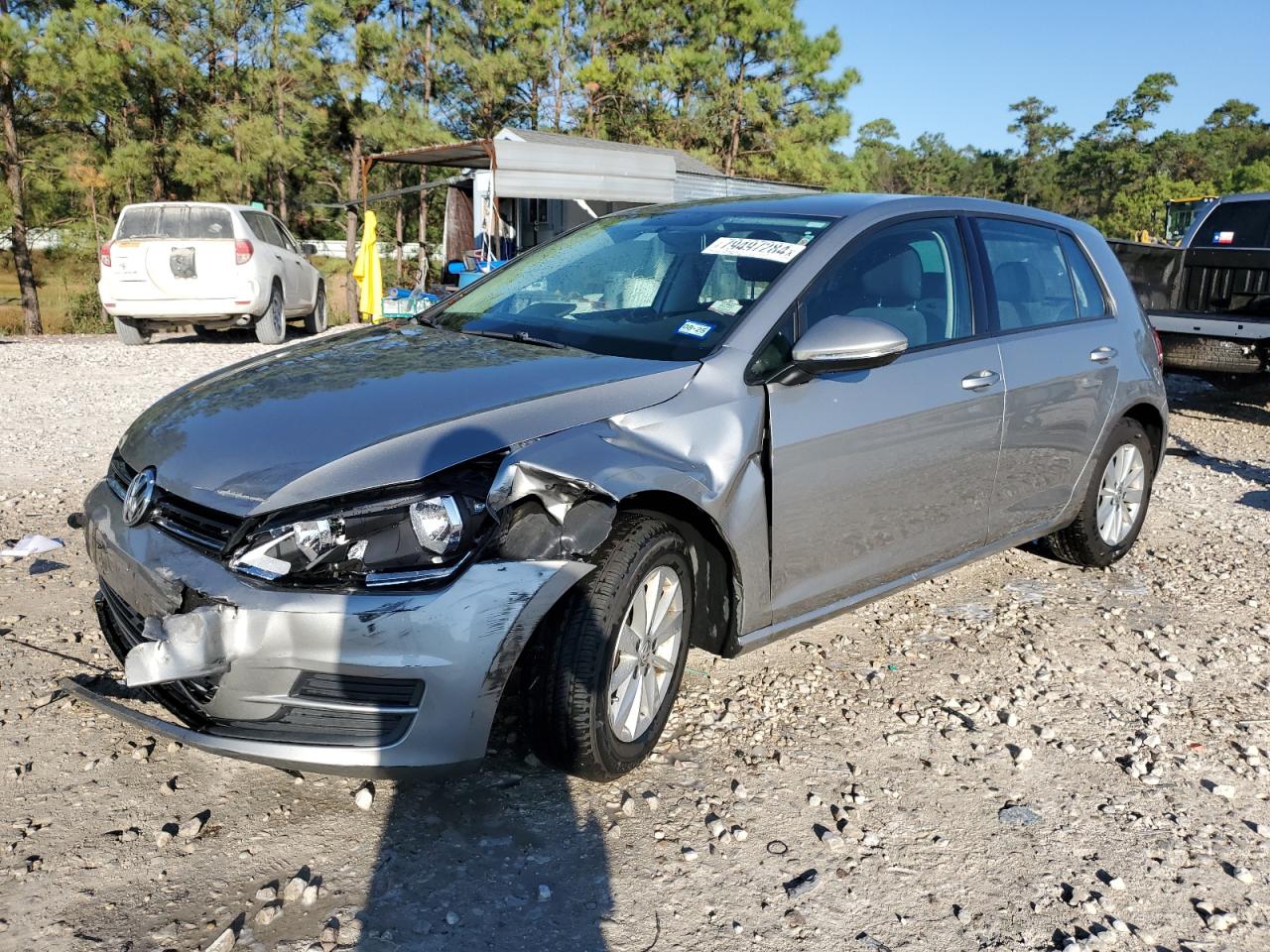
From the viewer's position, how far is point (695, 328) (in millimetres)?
3318

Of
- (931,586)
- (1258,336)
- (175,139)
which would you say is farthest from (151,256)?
(175,139)

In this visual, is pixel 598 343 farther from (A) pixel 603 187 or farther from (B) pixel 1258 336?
(A) pixel 603 187

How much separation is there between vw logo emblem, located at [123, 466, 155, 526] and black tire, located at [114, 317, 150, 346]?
11171 millimetres

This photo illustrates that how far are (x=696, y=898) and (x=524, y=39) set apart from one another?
29830 millimetres

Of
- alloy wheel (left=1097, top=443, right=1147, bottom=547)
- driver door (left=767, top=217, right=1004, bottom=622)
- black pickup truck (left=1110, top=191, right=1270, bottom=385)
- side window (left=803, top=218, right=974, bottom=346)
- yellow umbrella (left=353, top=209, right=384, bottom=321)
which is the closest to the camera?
driver door (left=767, top=217, right=1004, bottom=622)

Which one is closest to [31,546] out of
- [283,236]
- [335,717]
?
[335,717]

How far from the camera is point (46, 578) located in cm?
441

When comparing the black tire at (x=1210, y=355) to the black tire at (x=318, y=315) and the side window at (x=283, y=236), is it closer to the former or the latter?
the side window at (x=283, y=236)

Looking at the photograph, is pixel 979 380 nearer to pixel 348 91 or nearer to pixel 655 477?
pixel 655 477

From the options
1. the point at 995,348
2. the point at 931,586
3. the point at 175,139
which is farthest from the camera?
the point at 175,139

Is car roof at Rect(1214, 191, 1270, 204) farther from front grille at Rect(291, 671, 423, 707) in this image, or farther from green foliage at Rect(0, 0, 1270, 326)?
green foliage at Rect(0, 0, 1270, 326)

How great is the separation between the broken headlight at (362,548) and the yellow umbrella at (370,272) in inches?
459

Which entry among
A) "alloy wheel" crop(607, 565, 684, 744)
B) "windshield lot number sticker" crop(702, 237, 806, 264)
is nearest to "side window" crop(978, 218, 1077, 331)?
"windshield lot number sticker" crop(702, 237, 806, 264)

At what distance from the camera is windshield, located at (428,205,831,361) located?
336cm
